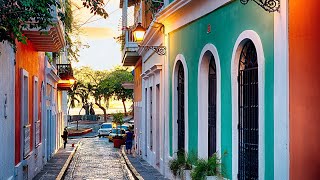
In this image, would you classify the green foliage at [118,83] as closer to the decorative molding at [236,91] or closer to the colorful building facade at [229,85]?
the colorful building facade at [229,85]

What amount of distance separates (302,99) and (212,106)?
491 cm

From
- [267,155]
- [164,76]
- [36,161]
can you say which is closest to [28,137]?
[36,161]

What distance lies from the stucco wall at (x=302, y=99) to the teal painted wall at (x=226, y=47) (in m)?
0.59

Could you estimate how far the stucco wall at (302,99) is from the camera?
7887mm

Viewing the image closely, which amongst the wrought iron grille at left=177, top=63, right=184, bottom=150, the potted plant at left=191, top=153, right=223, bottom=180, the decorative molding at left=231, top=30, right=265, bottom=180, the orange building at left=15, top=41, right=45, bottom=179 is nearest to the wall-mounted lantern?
the decorative molding at left=231, top=30, right=265, bottom=180

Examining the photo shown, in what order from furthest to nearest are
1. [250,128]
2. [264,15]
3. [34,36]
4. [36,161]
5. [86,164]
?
[86,164]
[36,161]
[34,36]
[250,128]
[264,15]

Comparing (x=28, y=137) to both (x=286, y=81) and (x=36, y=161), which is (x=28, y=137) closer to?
(x=36, y=161)

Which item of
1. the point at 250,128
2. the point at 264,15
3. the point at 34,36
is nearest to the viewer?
the point at 264,15

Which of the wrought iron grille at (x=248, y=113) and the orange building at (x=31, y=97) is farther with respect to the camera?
the orange building at (x=31, y=97)

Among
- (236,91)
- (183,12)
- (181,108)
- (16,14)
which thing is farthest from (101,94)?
(16,14)

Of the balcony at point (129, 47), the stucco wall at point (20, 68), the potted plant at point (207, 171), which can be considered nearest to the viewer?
the potted plant at point (207, 171)

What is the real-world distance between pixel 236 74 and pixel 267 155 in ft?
6.70

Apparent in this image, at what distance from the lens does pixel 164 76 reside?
1802 cm

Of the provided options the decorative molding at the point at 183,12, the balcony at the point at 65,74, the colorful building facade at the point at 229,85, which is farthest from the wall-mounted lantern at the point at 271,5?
the balcony at the point at 65,74
